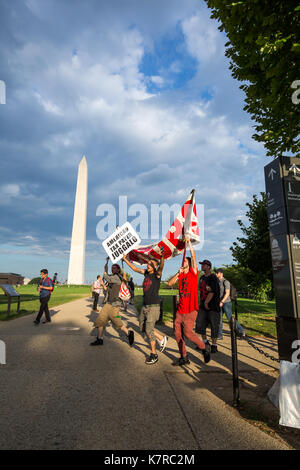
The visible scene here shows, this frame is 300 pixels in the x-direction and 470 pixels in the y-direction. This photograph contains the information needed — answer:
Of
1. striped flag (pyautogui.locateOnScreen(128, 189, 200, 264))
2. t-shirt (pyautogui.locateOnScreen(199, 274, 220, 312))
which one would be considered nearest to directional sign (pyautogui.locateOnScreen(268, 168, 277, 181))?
striped flag (pyautogui.locateOnScreen(128, 189, 200, 264))

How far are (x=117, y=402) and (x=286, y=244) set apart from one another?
3153 mm

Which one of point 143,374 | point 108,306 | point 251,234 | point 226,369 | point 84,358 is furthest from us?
point 251,234

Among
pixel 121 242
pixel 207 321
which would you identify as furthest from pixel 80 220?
pixel 207 321

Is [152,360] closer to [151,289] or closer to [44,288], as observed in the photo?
[151,289]

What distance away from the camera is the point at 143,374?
436 centimetres

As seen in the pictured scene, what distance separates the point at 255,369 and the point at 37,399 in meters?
3.82

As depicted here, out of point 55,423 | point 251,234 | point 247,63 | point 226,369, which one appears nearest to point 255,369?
point 226,369

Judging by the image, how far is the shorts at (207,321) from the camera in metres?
5.92

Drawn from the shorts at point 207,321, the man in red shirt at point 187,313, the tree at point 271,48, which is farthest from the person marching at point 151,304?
the tree at point 271,48

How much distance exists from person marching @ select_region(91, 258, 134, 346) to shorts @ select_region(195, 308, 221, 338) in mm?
1604

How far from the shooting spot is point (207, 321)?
20.0ft

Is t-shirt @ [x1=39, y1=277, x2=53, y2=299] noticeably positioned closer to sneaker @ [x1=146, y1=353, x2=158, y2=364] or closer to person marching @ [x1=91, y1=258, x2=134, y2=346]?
person marching @ [x1=91, y1=258, x2=134, y2=346]

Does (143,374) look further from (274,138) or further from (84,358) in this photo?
(274,138)

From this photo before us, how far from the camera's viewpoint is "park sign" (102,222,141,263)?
582 cm
